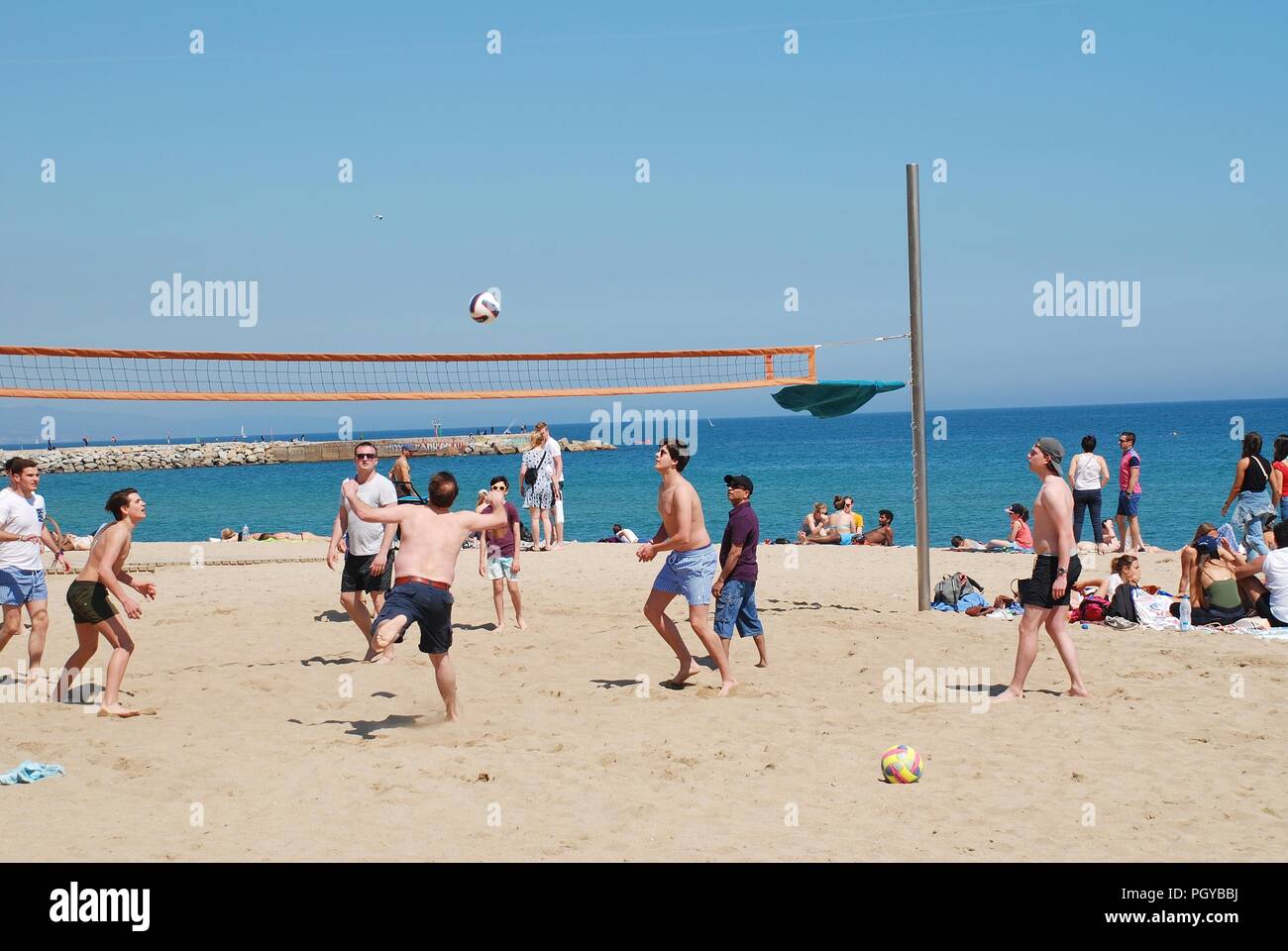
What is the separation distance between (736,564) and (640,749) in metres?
1.70

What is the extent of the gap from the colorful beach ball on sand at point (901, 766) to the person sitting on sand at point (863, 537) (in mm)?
9681

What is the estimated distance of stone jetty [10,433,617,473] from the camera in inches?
2744

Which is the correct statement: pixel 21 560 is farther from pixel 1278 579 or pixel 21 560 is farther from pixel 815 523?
pixel 815 523

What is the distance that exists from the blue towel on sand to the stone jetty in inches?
2537

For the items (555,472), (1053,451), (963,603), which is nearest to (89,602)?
(1053,451)

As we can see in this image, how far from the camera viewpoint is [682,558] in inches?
257

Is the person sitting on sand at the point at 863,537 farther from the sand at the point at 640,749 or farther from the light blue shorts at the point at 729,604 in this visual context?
the light blue shorts at the point at 729,604

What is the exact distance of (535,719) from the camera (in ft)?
20.0

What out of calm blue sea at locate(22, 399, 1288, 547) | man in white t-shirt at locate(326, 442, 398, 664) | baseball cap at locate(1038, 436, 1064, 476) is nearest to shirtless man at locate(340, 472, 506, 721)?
man in white t-shirt at locate(326, 442, 398, 664)

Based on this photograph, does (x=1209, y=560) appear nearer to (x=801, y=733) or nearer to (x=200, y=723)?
(x=801, y=733)

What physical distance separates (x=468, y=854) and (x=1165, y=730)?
12.0ft

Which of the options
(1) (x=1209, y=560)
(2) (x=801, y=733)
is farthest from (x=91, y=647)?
(1) (x=1209, y=560)

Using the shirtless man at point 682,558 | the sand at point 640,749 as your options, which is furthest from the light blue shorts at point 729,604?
the sand at point 640,749

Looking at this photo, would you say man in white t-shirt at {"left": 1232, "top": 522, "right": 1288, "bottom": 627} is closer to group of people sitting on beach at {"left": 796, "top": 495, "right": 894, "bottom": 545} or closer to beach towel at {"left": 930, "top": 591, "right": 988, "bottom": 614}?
beach towel at {"left": 930, "top": 591, "right": 988, "bottom": 614}
